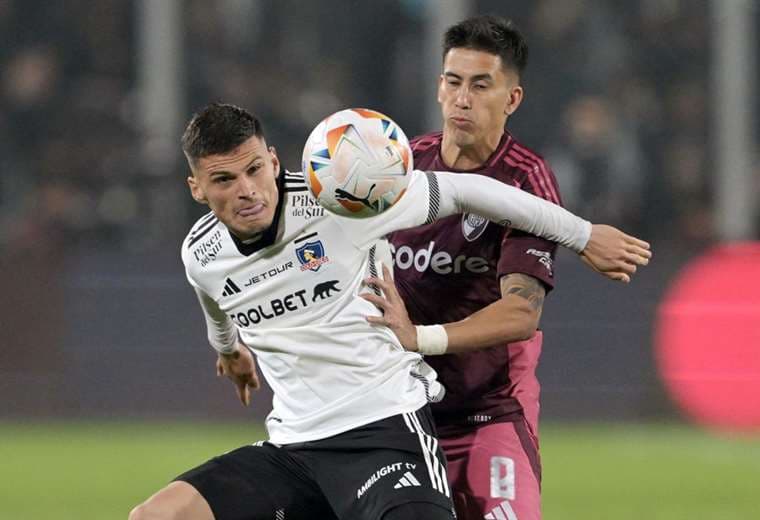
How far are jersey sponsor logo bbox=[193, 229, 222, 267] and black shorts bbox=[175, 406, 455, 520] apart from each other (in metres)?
0.70

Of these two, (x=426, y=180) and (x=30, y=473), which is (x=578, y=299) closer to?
(x=30, y=473)

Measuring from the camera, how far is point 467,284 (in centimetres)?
633

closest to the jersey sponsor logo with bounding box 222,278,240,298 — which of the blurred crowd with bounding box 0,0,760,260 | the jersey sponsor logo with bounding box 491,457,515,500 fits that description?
the jersey sponsor logo with bounding box 491,457,515,500

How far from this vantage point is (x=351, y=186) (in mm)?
5520

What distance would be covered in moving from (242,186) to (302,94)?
8346 millimetres

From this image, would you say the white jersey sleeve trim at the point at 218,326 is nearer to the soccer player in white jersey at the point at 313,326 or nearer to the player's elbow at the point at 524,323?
→ the soccer player in white jersey at the point at 313,326

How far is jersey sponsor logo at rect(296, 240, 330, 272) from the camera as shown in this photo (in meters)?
5.77

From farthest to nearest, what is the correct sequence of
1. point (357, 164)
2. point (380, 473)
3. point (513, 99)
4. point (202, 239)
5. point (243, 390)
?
point (243, 390) → point (513, 99) → point (202, 239) → point (380, 473) → point (357, 164)

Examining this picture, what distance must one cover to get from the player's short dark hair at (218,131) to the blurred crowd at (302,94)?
7.63 metres

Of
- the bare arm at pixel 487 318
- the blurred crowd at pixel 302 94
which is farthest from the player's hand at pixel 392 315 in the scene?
the blurred crowd at pixel 302 94

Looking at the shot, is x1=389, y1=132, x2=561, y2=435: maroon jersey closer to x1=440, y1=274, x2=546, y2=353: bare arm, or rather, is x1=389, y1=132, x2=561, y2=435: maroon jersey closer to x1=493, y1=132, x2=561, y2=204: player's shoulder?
x1=493, y1=132, x2=561, y2=204: player's shoulder

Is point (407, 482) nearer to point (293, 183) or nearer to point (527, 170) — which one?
point (293, 183)

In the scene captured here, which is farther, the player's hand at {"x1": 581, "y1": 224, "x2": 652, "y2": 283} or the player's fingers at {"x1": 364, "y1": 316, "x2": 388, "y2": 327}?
the player's hand at {"x1": 581, "y1": 224, "x2": 652, "y2": 283}

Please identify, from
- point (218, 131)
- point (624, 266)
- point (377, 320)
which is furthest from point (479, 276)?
point (218, 131)
